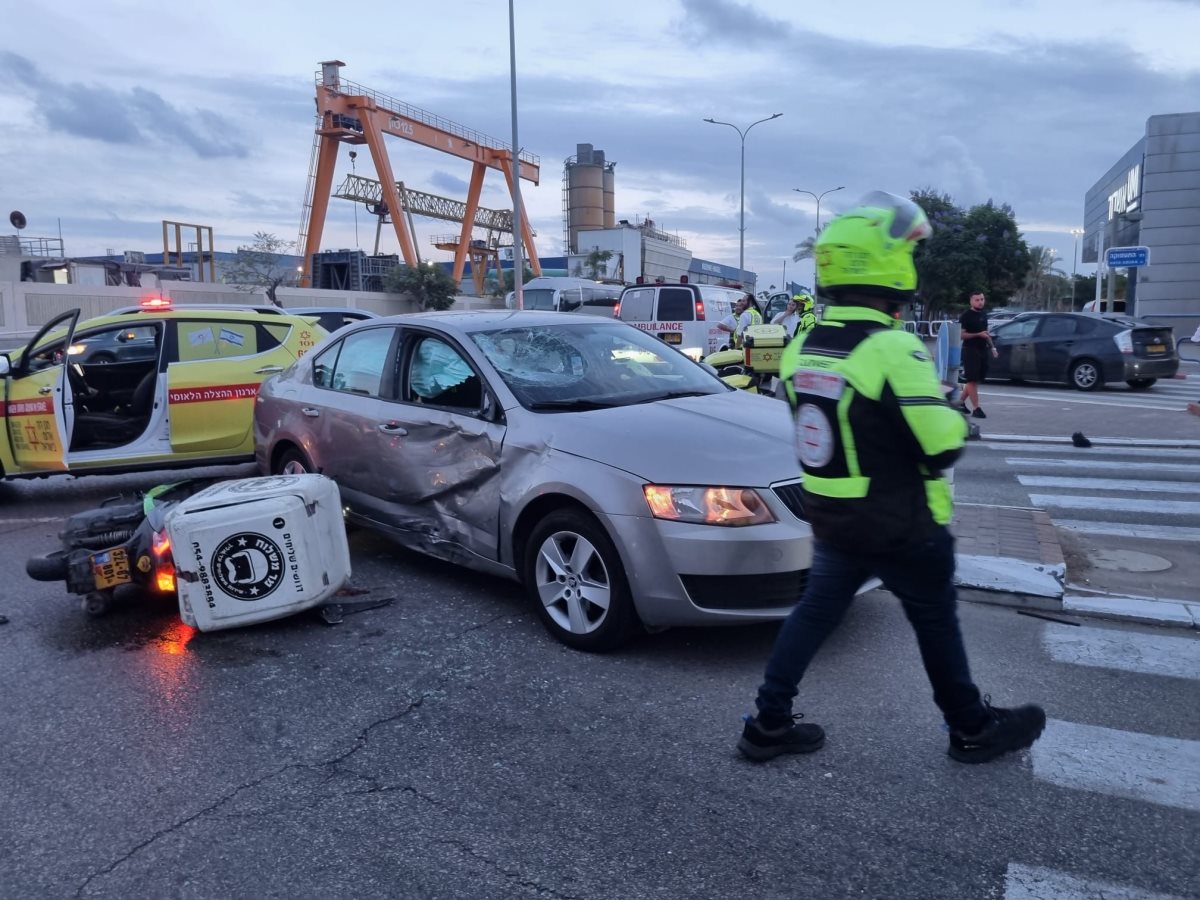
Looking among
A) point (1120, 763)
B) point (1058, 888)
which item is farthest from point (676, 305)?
point (1058, 888)

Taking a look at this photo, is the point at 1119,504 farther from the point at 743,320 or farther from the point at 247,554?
the point at 743,320

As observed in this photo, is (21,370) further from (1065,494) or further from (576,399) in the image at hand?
(1065,494)

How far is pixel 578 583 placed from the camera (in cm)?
454

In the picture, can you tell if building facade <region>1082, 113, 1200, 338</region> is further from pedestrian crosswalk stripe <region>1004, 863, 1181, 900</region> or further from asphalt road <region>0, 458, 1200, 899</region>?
pedestrian crosswalk stripe <region>1004, 863, 1181, 900</region>

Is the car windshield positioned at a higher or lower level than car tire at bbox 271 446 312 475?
higher

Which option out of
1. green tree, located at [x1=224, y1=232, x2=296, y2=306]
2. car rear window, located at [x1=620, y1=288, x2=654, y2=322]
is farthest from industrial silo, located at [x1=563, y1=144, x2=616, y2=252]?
car rear window, located at [x1=620, y1=288, x2=654, y2=322]

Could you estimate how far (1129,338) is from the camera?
16.8 meters

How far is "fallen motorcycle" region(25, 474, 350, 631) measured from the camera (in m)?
4.74

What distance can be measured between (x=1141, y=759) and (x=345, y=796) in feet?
9.45

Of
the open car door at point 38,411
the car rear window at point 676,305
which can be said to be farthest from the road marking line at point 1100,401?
the open car door at point 38,411

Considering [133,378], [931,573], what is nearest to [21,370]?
[133,378]

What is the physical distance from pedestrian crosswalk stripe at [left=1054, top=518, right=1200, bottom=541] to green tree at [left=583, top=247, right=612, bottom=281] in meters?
77.2

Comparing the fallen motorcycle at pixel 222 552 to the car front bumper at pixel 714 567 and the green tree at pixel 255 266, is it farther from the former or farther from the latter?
the green tree at pixel 255 266

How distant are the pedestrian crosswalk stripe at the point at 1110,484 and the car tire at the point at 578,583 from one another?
235 inches
